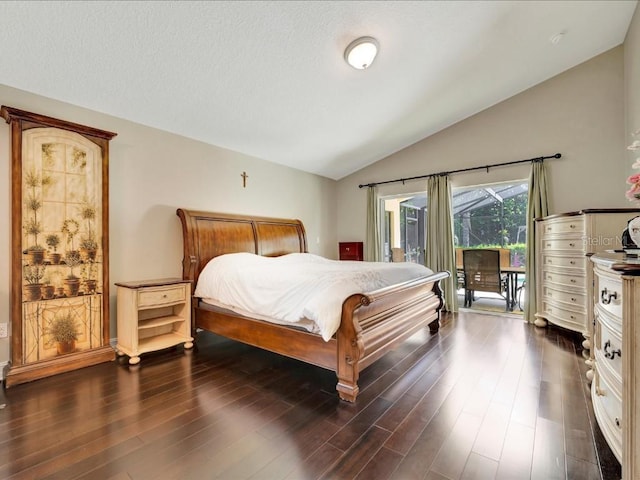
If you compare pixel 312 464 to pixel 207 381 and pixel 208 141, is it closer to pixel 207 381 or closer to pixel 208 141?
pixel 207 381

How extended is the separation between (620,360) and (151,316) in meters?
3.92

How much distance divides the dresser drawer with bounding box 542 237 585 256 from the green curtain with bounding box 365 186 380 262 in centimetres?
273

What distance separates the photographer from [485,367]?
271 centimetres

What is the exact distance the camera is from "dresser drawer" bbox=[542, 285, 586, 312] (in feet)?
10.9

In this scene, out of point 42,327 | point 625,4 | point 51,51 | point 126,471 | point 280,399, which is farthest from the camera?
point 625,4

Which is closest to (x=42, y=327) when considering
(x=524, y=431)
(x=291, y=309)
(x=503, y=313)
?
(x=291, y=309)

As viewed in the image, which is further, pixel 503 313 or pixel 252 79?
pixel 503 313

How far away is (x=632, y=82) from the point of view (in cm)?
Result: 338

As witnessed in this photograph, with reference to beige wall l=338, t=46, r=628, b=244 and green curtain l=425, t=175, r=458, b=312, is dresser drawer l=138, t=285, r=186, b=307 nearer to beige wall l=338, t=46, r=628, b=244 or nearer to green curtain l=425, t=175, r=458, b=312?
green curtain l=425, t=175, r=458, b=312

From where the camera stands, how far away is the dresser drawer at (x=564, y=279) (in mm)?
3318

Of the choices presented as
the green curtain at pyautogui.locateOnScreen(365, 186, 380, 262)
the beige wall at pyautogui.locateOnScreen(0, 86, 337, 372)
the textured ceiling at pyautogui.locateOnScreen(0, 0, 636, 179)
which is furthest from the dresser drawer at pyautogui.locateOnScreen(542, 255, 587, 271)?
the beige wall at pyautogui.locateOnScreen(0, 86, 337, 372)

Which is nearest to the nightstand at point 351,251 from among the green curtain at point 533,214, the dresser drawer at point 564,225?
the green curtain at point 533,214

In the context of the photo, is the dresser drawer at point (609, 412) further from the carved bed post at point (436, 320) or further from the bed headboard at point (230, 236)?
the bed headboard at point (230, 236)

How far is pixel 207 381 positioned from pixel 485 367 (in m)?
2.49
